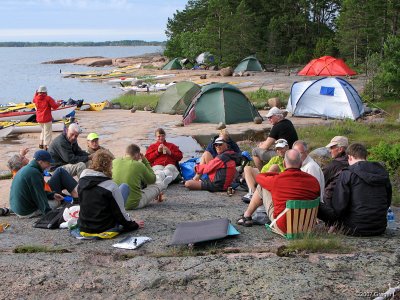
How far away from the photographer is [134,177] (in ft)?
23.4

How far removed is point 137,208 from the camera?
7312 millimetres

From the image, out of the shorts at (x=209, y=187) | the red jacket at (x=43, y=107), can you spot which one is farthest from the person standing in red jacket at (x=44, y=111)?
the shorts at (x=209, y=187)

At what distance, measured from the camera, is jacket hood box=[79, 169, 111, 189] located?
5773 millimetres

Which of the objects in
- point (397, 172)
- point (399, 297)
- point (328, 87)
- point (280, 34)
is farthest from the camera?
point (280, 34)

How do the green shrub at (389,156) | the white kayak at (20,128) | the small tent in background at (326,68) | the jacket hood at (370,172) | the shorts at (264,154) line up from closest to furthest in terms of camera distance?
the jacket hood at (370,172) < the shorts at (264,154) < the green shrub at (389,156) < the white kayak at (20,128) < the small tent in background at (326,68)

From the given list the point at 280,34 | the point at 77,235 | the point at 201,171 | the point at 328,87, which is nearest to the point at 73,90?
the point at 280,34

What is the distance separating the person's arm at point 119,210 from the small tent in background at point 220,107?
11.0 metres

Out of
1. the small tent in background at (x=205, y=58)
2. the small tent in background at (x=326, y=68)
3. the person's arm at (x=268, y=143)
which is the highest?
the small tent in background at (x=205, y=58)

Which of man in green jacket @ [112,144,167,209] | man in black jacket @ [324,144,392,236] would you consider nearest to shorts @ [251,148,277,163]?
man in green jacket @ [112,144,167,209]

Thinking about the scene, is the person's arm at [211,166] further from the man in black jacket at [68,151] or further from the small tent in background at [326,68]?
the small tent in background at [326,68]

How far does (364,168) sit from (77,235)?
336 cm

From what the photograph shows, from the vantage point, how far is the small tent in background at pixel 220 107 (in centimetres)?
1695

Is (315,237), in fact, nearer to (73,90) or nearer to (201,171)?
(201,171)

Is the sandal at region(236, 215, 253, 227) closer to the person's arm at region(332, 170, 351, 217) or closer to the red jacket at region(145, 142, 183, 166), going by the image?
the person's arm at region(332, 170, 351, 217)
